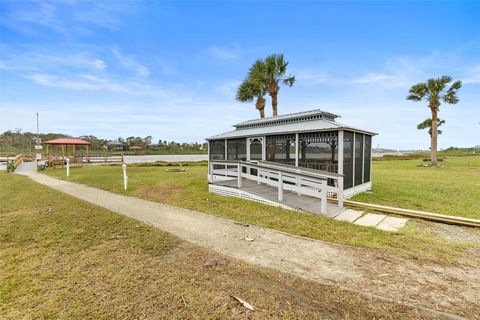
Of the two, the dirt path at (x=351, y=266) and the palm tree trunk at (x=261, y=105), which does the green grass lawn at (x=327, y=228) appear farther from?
the palm tree trunk at (x=261, y=105)

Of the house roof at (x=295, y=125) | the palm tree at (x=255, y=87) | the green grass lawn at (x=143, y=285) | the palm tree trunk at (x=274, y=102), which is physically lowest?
the green grass lawn at (x=143, y=285)

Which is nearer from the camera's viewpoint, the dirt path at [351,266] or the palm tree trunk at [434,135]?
the dirt path at [351,266]

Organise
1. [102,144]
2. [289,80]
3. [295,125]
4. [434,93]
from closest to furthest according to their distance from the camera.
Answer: [295,125]
[289,80]
[434,93]
[102,144]

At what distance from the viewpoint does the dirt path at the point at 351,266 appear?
2.67 meters

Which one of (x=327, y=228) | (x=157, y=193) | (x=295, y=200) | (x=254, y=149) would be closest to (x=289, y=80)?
(x=254, y=149)

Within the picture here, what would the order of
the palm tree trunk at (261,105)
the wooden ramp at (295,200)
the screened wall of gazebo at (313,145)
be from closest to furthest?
the wooden ramp at (295,200) < the screened wall of gazebo at (313,145) < the palm tree trunk at (261,105)

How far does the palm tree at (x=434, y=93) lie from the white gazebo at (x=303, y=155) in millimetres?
19701

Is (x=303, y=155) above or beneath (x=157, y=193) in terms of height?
above

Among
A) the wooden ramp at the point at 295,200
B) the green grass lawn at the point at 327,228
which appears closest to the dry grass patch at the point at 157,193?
the green grass lawn at the point at 327,228

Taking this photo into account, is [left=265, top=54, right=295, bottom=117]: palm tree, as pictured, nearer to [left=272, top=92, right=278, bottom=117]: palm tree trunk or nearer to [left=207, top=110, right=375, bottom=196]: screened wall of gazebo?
[left=272, top=92, right=278, bottom=117]: palm tree trunk

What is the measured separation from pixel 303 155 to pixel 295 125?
147cm

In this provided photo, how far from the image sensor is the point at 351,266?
3.39m

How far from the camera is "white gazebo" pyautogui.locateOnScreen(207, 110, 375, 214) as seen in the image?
830 centimetres

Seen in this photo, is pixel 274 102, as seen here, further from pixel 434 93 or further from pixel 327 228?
pixel 434 93
